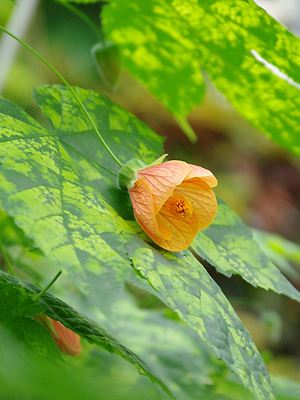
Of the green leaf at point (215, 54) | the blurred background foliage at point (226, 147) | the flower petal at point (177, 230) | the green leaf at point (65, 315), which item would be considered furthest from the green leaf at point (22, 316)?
the blurred background foliage at point (226, 147)

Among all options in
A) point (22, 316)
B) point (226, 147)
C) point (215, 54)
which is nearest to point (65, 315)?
point (22, 316)

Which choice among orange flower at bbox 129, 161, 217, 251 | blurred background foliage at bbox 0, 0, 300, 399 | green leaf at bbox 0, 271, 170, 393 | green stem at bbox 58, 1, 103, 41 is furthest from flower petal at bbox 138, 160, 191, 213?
blurred background foliage at bbox 0, 0, 300, 399

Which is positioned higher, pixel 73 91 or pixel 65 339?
pixel 73 91

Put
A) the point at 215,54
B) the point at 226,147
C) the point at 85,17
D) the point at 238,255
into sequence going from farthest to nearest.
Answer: the point at 226,147 → the point at 85,17 → the point at 215,54 → the point at 238,255

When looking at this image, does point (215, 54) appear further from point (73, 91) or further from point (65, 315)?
point (65, 315)

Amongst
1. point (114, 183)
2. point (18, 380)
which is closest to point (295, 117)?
point (114, 183)
